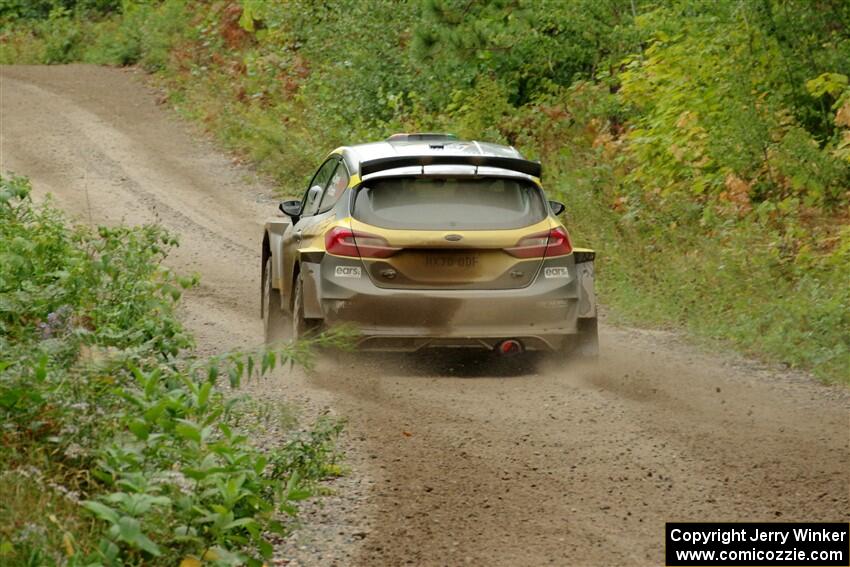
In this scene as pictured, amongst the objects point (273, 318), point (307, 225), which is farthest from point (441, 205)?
point (273, 318)

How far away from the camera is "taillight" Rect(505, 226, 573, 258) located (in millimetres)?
10328

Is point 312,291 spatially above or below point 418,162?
below

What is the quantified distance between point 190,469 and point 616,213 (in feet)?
37.5

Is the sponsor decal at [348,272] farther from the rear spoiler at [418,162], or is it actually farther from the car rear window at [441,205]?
the rear spoiler at [418,162]

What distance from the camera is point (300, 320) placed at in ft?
34.7

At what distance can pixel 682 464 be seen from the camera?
7895 mm

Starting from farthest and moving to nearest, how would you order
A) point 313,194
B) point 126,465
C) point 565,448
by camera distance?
1. point 313,194
2. point 565,448
3. point 126,465

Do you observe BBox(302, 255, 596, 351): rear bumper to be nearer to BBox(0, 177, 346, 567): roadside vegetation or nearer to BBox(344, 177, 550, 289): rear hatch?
BBox(344, 177, 550, 289): rear hatch

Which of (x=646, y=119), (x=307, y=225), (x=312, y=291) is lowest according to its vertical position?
(x=312, y=291)

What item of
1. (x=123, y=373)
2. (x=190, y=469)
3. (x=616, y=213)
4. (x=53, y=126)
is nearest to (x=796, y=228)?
(x=616, y=213)

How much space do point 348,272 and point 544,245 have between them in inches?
55.8

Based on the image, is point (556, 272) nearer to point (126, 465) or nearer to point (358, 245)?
point (358, 245)

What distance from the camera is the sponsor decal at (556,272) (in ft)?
34.2

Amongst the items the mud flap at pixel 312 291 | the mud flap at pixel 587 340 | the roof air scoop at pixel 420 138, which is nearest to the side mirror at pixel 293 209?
the roof air scoop at pixel 420 138
